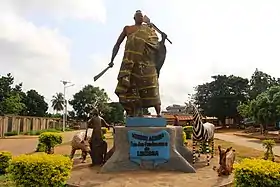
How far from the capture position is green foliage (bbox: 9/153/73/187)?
695 centimetres

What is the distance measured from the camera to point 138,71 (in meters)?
12.1

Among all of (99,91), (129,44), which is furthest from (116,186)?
(99,91)

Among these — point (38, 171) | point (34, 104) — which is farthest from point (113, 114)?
point (38, 171)

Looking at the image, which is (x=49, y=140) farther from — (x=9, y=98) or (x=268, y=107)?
(x=9, y=98)

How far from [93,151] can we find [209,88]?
159 ft

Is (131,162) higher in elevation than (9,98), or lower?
lower

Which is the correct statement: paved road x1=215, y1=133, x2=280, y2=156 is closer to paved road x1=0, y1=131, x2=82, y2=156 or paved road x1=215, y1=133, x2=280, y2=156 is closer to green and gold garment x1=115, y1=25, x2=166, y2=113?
green and gold garment x1=115, y1=25, x2=166, y2=113

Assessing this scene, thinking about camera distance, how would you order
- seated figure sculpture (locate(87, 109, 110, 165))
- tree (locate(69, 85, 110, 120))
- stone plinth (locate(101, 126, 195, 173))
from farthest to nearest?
tree (locate(69, 85, 110, 120)) < seated figure sculpture (locate(87, 109, 110, 165)) < stone plinth (locate(101, 126, 195, 173))

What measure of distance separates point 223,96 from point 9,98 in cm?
3132

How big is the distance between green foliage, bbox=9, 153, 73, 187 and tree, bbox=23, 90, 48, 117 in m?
61.3

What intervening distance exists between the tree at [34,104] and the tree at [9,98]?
3.23 metres

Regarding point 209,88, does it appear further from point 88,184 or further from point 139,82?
point 88,184

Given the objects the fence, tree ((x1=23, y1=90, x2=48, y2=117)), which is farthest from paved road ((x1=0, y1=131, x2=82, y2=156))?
tree ((x1=23, y1=90, x2=48, y2=117))

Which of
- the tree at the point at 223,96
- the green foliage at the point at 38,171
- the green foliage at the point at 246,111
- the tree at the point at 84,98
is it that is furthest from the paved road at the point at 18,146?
the tree at the point at 84,98
